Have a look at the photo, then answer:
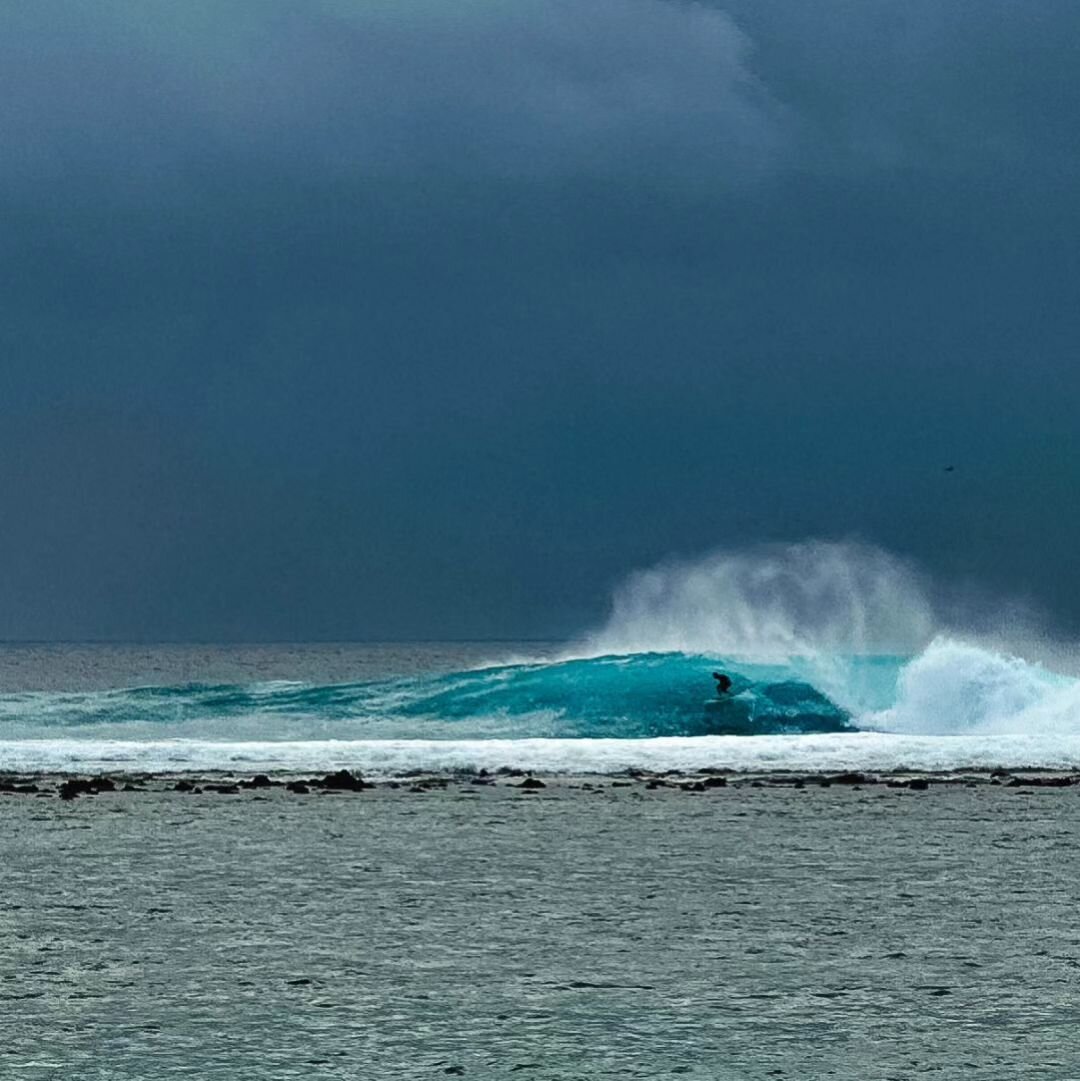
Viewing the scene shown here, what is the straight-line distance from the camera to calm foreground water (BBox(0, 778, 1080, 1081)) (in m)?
4.76

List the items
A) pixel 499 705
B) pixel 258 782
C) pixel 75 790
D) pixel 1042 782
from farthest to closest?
pixel 499 705 < pixel 1042 782 < pixel 258 782 < pixel 75 790

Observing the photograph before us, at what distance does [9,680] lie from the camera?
267 feet

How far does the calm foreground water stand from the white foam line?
7.07m

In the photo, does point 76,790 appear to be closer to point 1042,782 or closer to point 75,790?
point 75,790

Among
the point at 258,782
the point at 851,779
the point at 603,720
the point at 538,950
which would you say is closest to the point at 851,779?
the point at 851,779

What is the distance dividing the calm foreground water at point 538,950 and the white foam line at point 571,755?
23.2ft

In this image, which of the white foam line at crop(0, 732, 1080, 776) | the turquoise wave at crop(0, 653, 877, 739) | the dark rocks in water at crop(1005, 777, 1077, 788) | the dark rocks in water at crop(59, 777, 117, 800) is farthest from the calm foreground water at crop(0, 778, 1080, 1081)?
the turquoise wave at crop(0, 653, 877, 739)

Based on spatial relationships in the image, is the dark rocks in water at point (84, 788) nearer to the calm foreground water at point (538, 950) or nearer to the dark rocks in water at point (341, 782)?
the dark rocks in water at point (341, 782)

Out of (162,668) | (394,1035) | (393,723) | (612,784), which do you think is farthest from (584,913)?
(162,668)

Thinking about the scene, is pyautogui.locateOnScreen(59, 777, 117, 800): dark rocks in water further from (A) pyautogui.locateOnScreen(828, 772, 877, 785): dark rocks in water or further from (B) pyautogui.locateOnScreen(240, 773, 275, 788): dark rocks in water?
(A) pyautogui.locateOnScreen(828, 772, 877, 785): dark rocks in water

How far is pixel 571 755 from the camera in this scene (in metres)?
20.9

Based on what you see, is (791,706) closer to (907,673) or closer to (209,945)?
(907,673)

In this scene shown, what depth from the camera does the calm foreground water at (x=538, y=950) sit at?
476cm

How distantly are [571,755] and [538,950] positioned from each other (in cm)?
1440
